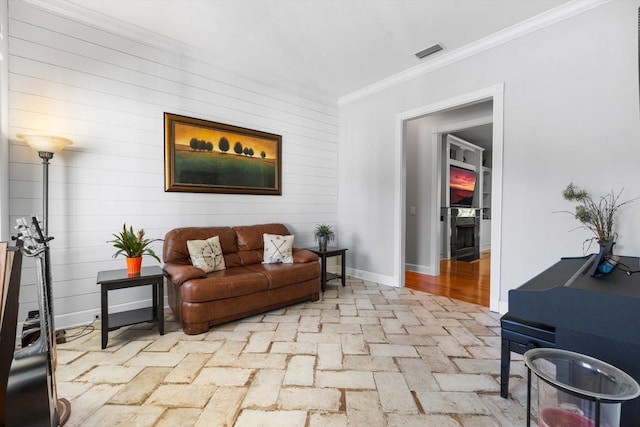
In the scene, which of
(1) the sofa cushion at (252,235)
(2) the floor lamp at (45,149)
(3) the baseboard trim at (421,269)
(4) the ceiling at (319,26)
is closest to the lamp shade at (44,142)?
(2) the floor lamp at (45,149)

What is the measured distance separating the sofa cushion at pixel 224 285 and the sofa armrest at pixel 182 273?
0.15 ft

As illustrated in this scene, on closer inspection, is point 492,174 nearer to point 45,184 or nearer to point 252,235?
point 252,235

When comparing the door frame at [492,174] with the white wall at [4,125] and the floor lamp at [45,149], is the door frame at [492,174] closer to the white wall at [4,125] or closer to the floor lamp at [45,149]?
the floor lamp at [45,149]

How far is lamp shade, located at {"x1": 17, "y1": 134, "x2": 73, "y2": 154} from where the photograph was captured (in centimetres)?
227

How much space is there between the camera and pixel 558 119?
2760 mm

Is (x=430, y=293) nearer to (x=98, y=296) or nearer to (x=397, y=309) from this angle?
(x=397, y=309)

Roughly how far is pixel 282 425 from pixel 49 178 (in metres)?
2.87

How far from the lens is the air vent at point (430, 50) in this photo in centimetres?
334

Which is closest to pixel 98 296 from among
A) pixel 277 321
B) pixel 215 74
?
pixel 277 321

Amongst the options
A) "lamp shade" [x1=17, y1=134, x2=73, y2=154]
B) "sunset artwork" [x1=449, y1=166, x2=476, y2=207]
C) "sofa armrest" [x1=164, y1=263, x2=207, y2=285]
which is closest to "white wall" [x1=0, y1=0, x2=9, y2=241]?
"lamp shade" [x1=17, y1=134, x2=73, y2=154]

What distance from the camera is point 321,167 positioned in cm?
486

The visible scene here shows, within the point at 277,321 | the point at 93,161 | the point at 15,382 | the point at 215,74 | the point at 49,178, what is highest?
the point at 215,74

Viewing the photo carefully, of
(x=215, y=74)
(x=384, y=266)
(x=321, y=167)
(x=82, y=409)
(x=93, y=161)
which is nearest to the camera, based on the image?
(x=82, y=409)

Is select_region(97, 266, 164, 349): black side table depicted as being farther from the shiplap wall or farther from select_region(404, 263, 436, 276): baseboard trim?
select_region(404, 263, 436, 276): baseboard trim
